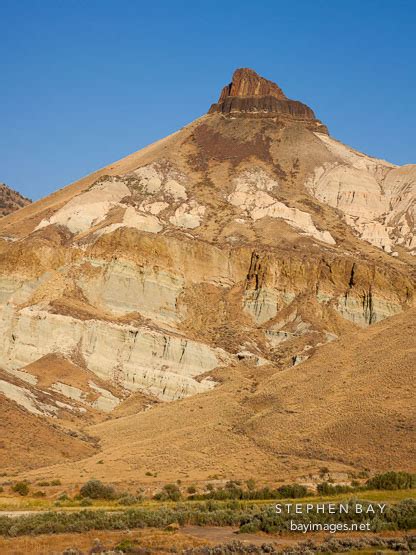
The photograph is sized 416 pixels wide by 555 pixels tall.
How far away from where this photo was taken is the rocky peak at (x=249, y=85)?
155750mm

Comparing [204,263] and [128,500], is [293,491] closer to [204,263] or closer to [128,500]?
[128,500]

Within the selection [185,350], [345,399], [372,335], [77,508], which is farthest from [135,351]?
[77,508]

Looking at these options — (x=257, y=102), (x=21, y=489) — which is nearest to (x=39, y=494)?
(x=21, y=489)

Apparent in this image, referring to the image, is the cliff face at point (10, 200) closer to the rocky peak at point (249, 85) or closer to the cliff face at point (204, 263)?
the cliff face at point (204, 263)

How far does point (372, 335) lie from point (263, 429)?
13.1m

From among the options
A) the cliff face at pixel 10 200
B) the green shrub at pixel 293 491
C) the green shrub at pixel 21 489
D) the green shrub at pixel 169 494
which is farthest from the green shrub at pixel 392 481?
the cliff face at pixel 10 200

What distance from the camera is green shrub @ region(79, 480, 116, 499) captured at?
126 ft

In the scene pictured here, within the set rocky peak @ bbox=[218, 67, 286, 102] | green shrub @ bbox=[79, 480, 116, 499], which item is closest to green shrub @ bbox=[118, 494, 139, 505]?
green shrub @ bbox=[79, 480, 116, 499]

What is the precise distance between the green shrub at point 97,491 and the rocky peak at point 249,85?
12372cm

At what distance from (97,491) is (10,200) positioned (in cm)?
14226

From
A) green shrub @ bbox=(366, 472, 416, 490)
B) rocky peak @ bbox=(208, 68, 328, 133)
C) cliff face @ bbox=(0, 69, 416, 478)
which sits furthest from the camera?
rocky peak @ bbox=(208, 68, 328, 133)

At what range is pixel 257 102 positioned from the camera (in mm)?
153375

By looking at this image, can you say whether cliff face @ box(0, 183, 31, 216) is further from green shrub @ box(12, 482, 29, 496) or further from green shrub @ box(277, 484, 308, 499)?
green shrub @ box(277, 484, 308, 499)

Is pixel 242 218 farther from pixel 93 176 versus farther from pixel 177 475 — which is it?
pixel 177 475
